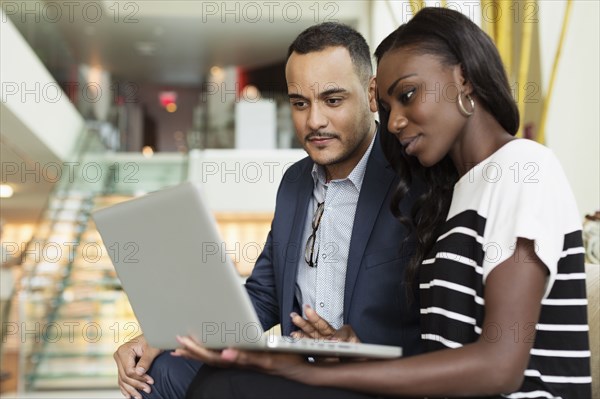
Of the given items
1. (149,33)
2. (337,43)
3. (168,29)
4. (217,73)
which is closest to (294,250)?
(337,43)

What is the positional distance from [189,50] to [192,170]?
3681mm

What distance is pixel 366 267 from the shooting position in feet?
6.63

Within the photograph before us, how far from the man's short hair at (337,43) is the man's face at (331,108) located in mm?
18

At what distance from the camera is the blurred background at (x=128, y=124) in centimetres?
414

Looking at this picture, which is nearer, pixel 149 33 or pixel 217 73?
pixel 149 33

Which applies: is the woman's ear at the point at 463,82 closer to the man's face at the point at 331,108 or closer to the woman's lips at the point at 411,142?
the woman's lips at the point at 411,142

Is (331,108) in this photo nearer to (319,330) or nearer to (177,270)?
(319,330)

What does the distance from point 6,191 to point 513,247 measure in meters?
11.3

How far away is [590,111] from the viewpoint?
161 inches

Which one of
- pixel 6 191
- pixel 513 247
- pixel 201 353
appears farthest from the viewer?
pixel 6 191

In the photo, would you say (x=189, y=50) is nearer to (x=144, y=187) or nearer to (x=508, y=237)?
(x=144, y=187)

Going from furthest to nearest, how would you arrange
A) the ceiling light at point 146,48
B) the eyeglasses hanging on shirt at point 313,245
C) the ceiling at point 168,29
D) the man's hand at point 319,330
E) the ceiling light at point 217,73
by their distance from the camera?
the ceiling light at point 217,73 → the ceiling light at point 146,48 → the ceiling at point 168,29 → the eyeglasses hanging on shirt at point 313,245 → the man's hand at point 319,330

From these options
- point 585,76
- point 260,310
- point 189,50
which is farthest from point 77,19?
point 260,310

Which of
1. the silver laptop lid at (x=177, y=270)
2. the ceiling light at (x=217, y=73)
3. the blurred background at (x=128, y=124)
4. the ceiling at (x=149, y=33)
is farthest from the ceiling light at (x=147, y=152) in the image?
the silver laptop lid at (x=177, y=270)
